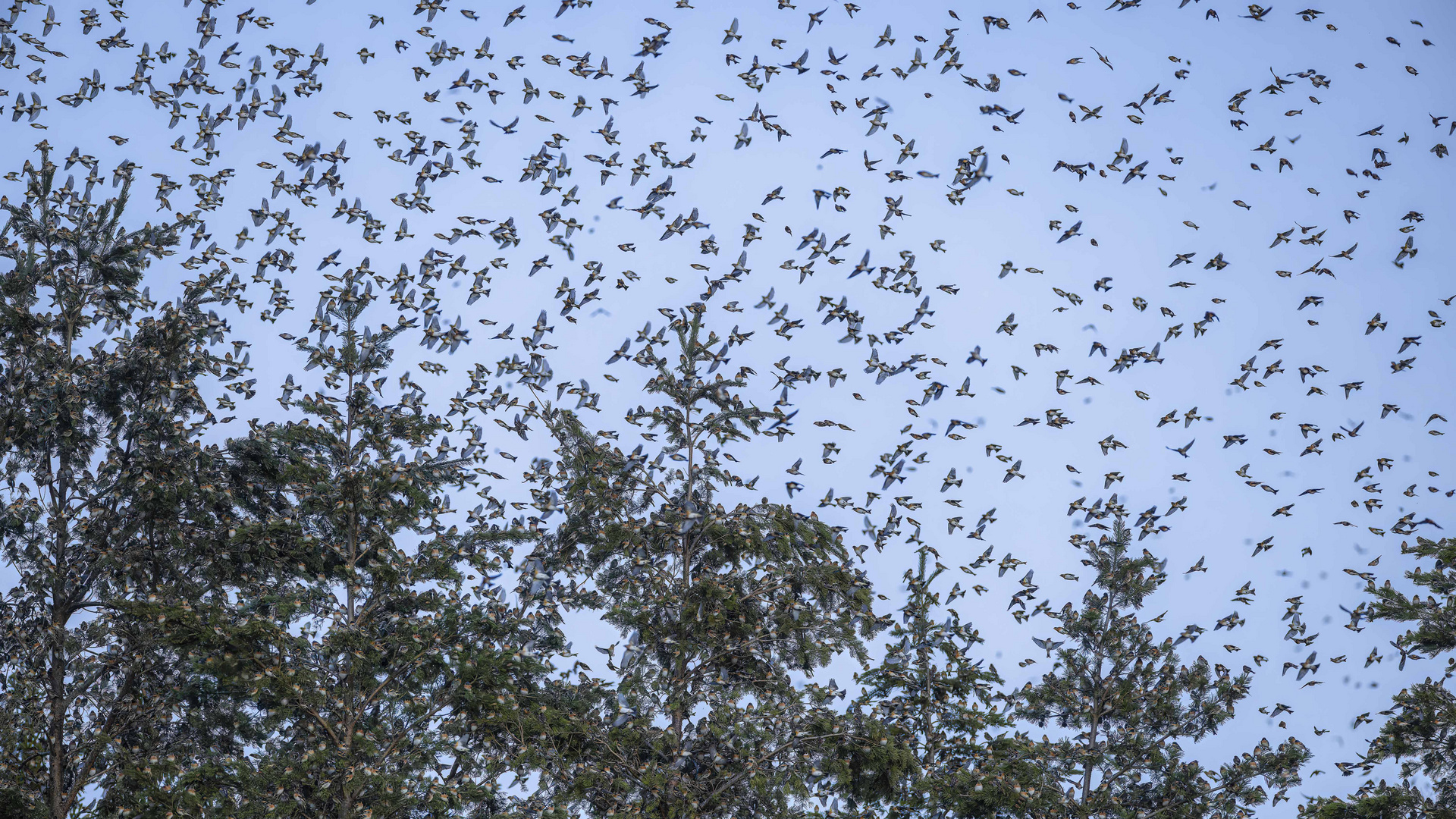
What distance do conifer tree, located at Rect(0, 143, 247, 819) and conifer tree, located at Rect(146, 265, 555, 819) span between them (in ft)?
3.71

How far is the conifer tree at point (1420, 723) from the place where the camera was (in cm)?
1368

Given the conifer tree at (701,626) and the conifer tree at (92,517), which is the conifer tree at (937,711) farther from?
the conifer tree at (92,517)

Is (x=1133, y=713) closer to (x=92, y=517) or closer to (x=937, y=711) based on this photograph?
(x=937, y=711)

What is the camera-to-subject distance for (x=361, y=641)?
14078mm

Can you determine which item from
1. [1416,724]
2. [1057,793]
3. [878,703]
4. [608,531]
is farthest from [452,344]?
[1416,724]

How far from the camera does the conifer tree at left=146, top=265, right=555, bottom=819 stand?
13.3m

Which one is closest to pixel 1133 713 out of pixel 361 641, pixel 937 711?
pixel 937 711

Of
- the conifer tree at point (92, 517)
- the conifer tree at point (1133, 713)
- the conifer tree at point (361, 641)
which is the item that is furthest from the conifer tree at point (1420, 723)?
the conifer tree at point (92, 517)

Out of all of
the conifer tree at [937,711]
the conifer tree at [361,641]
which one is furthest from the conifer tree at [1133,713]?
the conifer tree at [361,641]

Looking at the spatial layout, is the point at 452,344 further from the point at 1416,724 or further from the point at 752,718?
the point at 1416,724

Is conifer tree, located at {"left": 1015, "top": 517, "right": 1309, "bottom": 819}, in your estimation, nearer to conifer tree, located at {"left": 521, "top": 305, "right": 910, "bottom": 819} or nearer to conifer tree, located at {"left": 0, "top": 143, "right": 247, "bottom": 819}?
conifer tree, located at {"left": 521, "top": 305, "right": 910, "bottom": 819}

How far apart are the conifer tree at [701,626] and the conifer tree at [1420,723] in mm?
5878

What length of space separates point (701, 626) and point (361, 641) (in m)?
4.28

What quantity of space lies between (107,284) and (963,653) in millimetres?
15164
